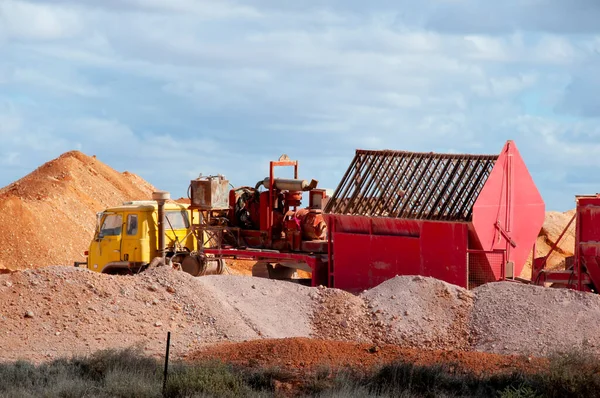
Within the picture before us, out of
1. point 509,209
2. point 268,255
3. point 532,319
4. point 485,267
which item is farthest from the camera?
point 268,255

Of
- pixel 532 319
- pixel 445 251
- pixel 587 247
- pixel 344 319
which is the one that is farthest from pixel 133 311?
pixel 587 247

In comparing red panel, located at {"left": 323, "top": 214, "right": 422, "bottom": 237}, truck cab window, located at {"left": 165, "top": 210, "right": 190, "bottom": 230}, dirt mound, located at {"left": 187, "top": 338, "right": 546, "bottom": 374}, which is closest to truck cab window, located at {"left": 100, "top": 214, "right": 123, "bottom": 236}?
truck cab window, located at {"left": 165, "top": 210, "right": 190, "bottom": 230}

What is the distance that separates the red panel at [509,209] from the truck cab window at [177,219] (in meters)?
7.78

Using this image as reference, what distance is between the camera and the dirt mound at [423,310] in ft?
65.6

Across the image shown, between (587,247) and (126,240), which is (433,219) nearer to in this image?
(587,247)

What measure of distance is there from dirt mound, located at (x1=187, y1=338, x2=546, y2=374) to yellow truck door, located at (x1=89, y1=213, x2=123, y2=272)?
7.63 metres

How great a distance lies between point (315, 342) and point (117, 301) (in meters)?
5.03

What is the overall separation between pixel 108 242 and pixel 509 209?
9716mm

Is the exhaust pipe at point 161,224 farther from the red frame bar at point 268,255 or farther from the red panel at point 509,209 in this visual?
the red panel at point 509,209

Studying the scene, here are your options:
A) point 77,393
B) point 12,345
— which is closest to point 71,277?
point 12,345

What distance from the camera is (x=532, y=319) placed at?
65.4 feet

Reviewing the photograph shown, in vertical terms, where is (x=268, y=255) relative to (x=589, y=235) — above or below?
below

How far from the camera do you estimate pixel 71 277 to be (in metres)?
20.4

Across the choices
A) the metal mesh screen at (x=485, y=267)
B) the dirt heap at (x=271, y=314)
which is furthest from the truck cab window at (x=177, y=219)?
the metal mesh screen at (x=485, y=267)
